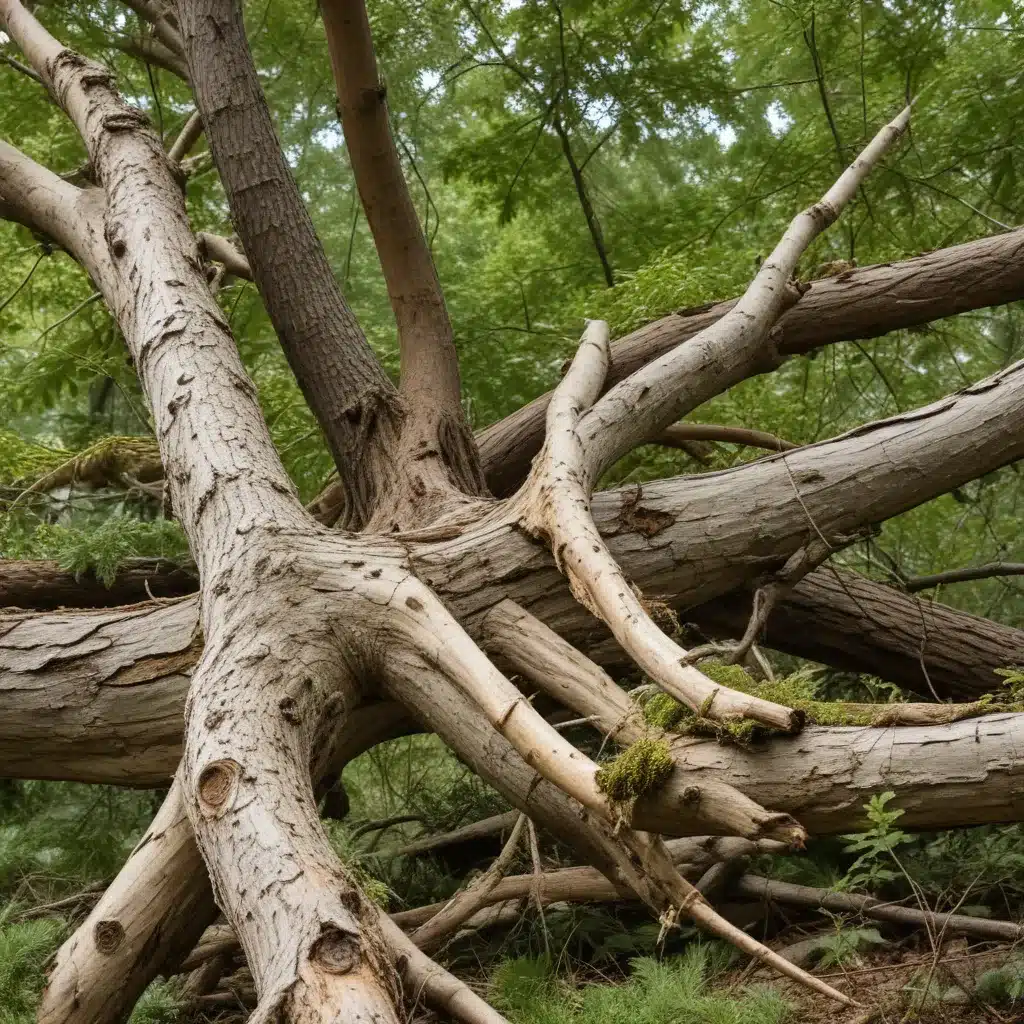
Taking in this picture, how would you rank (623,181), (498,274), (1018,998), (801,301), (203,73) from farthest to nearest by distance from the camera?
(623,181)
(498,274)
(801,301)
(203,73)
(1018,998)

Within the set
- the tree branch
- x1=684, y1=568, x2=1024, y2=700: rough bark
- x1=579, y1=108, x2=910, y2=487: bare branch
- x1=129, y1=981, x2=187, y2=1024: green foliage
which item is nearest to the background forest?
x1=684, y1=568, x2=1024, y2=700: rough bark

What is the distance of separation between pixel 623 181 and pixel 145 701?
26.1 feet

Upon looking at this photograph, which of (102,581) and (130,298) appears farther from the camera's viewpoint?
(102,581)

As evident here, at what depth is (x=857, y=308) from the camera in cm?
508

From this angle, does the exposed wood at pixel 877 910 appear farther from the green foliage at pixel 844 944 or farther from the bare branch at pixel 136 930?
the bare branch at pixel 136 930

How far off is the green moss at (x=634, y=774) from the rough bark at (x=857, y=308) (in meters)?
2.94

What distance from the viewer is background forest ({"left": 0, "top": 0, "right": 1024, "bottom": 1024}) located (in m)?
4.97

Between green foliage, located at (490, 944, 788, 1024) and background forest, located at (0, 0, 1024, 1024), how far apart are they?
2.02 ft

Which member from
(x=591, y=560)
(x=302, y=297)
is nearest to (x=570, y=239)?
(x=302, y=297)

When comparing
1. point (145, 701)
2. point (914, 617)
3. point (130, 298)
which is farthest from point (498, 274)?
point (145, 701)

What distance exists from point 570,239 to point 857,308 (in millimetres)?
3457

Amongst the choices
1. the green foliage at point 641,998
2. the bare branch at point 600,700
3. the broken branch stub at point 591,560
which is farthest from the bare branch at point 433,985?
the broken branch stub at point 591,560

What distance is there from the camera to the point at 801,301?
505 centimetres

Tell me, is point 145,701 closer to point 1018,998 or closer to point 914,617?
point 1018,998
